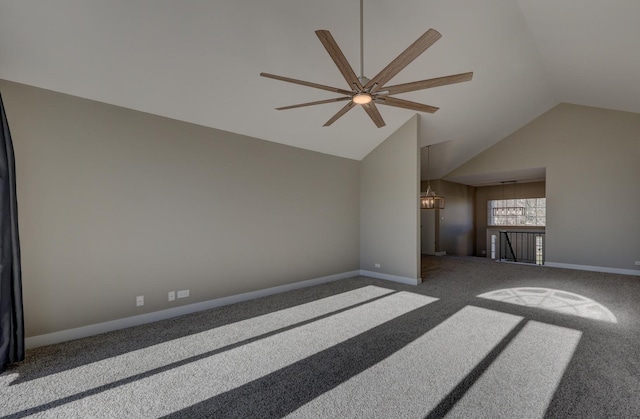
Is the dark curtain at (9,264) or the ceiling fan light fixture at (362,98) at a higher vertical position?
the ceiling fan light fixture at (362,98)

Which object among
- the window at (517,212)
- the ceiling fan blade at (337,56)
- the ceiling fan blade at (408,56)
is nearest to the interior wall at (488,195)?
the window at (517,212)

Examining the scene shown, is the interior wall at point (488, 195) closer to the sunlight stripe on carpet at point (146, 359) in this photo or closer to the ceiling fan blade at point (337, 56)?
the sunlight stripe on carpet at point (146, 359)

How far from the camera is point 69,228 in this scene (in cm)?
316

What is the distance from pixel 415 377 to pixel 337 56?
260 centimetres

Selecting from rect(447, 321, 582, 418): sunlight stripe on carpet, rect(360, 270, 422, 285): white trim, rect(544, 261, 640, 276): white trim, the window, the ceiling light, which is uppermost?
the ceiling light

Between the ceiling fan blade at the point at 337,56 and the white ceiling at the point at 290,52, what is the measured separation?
4.06 feet

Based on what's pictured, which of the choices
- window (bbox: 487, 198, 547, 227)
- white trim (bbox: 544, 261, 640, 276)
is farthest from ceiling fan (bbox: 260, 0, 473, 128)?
window (bbox: 487, 198, 547, 227)

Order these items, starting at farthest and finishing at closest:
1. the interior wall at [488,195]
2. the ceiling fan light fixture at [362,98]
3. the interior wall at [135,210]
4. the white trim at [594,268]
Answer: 1. the interior wall at [488,195]
2. the white trim at [594,268]
3. the interior wall at [135,210]
4. the ceiling fan light fixture at [362,98]

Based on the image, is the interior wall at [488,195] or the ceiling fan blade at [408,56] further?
the interior wall at [488,195]

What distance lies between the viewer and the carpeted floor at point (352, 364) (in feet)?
6.84

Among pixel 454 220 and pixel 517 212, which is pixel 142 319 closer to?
pixel 454 220

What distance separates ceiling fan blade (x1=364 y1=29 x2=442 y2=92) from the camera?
1991 millimetres

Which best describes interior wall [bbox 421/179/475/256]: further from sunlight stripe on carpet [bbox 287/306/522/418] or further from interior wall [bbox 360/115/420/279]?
sunlight stripe on carpet [bbox 287/306/522/418]

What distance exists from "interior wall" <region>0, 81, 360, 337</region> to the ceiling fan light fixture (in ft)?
8.02
